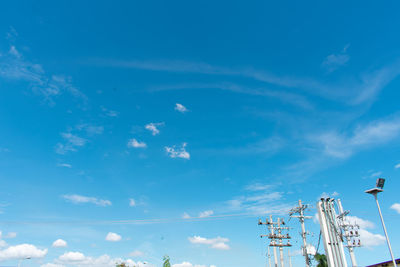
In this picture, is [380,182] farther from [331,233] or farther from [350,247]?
[350,247]

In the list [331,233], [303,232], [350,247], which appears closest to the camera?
[331,233]

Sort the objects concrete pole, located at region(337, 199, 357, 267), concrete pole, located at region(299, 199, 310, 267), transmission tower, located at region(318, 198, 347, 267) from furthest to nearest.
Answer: concrete pole, located at region(337, 199, 357, 267), concrete pole, located at region(299, 199, 310, 267), transmission tower, located at region(318, 198, 347, 267)

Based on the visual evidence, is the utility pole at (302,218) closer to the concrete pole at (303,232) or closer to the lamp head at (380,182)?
the concrete pole at (303,232)

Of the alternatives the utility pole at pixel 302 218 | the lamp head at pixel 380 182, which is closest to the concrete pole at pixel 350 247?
the utility pole at pixel 302 218

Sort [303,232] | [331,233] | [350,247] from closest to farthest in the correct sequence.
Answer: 1. [331,233]
2. [303,232]
3. [350,247]

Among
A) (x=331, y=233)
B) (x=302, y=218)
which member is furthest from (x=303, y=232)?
(x=331, y=233)

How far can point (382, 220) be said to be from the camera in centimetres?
1608

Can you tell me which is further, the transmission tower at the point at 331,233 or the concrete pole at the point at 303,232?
the concrete pole at the point at 303,232

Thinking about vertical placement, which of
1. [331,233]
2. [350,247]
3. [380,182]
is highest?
[380,182]

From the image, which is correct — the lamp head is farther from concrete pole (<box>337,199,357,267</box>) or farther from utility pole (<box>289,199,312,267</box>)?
concrete pole (<box>337,199,357,267</box>)

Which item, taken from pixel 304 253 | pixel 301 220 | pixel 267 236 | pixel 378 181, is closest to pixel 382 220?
pixel 378 181

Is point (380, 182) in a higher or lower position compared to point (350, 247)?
higher

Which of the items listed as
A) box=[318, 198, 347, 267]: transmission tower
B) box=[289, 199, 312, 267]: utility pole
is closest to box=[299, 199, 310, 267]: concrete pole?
box=[289, 199, 312, 267]: utility pole

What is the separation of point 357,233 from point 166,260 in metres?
39.3
